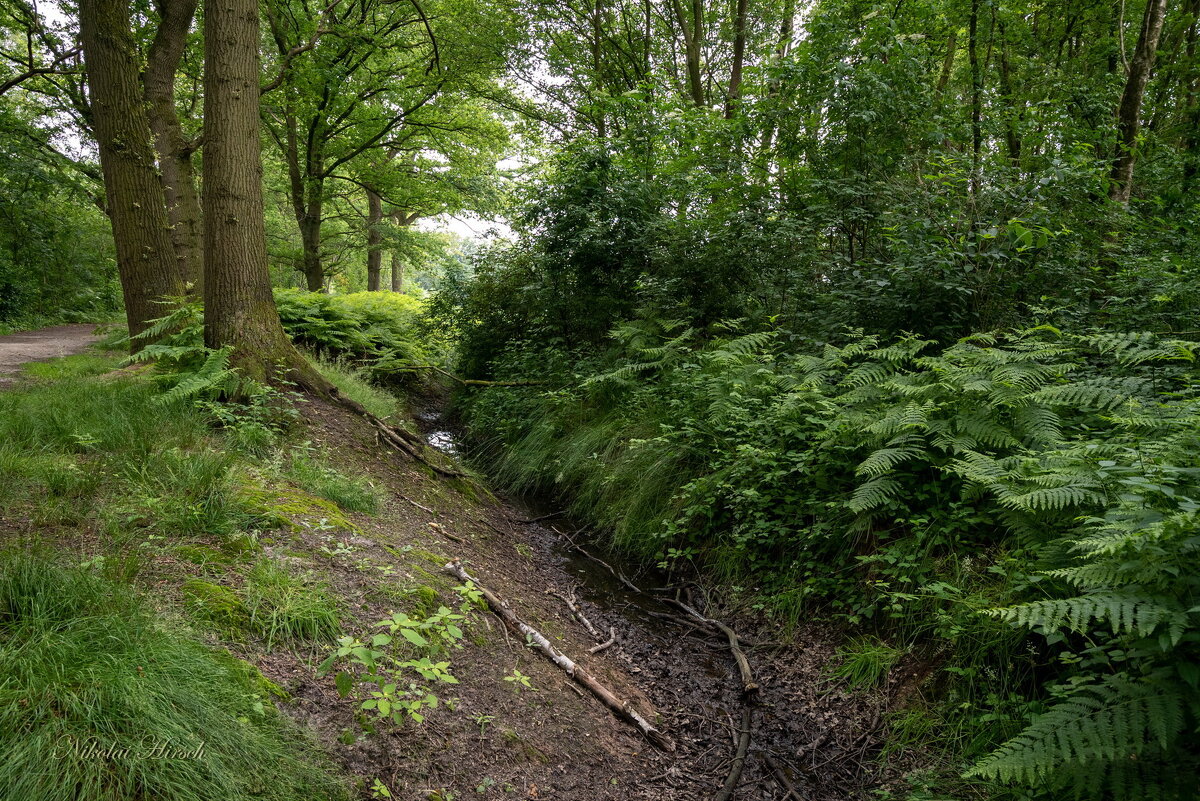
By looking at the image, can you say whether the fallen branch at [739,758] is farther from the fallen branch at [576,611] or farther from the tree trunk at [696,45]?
the tree trunk at [696,45]

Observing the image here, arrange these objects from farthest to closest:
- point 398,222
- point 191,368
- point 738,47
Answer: point 398,222 < point 738,47 < point 191,368

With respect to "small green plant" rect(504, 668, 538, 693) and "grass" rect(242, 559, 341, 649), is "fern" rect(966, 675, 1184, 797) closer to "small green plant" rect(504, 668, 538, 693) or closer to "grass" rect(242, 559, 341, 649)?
"small green plant" rect(504, 668, 538, 693)

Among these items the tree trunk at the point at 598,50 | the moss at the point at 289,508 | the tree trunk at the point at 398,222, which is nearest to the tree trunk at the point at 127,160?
the moss at the point at 289,508

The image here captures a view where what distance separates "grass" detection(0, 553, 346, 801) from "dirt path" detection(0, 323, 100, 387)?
5.80 meters

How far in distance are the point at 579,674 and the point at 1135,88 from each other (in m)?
9.26

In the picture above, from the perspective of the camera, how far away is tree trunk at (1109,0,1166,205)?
662cm

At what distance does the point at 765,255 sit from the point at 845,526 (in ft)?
14.7

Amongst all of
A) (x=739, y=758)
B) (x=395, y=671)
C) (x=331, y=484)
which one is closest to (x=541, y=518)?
(x=331, y=484)

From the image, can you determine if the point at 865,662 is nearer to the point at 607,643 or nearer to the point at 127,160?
the point at 607,643

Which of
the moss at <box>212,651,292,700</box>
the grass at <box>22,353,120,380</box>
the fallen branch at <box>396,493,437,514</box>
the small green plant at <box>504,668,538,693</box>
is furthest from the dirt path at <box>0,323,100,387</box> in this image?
the small green plant at <box>504,668,538,693</box>

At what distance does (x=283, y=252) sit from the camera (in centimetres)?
1725

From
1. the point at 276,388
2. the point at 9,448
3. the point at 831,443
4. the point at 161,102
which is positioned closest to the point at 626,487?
the point at 831,443

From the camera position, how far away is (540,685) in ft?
10.3

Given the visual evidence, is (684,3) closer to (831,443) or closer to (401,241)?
(401,241)
